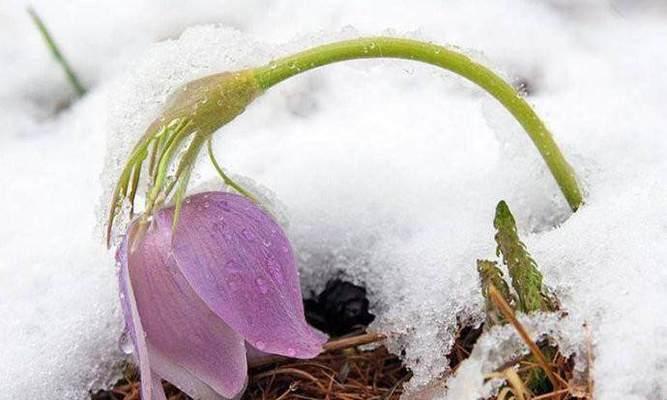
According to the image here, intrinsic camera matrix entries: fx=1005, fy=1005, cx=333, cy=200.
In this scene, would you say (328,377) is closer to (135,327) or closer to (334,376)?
(334,376)

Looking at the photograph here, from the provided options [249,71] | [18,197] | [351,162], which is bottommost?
[18,197]

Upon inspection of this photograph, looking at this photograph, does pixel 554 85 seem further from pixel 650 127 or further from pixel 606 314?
pixel 606 314

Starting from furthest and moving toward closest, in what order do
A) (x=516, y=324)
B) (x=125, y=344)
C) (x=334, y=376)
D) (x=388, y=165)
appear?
(x=388, y=165) → (x=334, y=376) → (x=125, y=344) → (x=516, y=324)

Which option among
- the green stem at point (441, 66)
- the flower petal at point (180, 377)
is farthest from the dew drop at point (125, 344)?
the green stem at point (441, 66)

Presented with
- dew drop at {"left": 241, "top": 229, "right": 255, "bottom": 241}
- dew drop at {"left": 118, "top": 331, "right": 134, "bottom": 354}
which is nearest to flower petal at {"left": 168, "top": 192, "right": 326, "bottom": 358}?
dew drop at {"left": 241, "top": 229, "right": 255, "bottom": 241}

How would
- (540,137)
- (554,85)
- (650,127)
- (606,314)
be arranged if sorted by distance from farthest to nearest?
(554,85) < (650,127) < (540,137) < (606,314)

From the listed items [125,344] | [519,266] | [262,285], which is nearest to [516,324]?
[519,266]

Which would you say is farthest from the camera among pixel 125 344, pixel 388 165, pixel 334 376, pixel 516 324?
pixel 388 165

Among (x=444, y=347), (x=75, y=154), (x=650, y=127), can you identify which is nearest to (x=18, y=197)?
(x=75, y=154)
